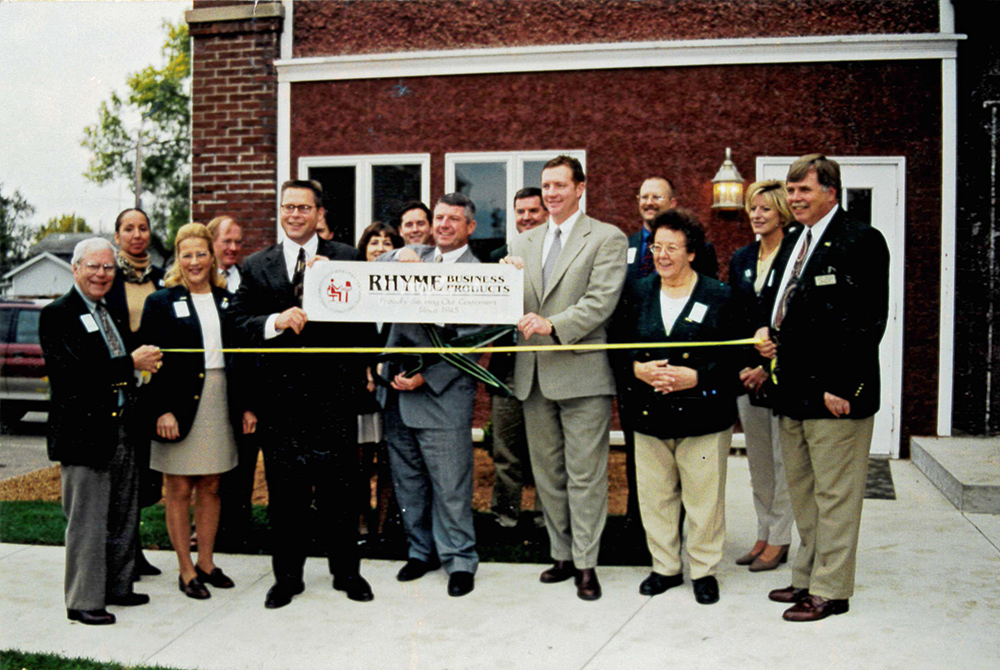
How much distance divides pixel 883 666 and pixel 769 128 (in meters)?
5.30

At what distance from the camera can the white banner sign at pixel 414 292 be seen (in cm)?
446

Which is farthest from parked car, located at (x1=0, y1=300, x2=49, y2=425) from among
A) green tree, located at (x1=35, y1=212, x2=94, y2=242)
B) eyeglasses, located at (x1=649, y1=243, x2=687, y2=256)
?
eyeglasses, located at (x1=649, y1=243, x2=687, y2=256)

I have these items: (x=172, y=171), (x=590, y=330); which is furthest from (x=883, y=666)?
(x=172, y=171)

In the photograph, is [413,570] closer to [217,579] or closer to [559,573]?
[559,573]

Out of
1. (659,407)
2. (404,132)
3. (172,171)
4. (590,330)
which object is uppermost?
(172,171)

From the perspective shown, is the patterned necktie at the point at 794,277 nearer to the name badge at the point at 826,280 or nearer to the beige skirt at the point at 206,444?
the name badge at the point at 826,280

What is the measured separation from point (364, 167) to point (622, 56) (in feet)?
8.61

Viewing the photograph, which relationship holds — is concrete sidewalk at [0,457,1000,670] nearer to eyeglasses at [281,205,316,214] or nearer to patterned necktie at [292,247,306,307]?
patterned necktie at [292,247,306,307]

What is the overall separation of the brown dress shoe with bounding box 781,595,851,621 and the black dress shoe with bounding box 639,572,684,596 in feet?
1.95

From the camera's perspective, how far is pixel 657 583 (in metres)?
4.51

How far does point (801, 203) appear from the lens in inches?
165

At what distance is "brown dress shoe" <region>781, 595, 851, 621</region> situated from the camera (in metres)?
4.07

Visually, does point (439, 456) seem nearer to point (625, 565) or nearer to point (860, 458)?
point (625, 565)

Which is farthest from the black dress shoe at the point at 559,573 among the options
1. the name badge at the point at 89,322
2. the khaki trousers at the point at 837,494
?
the name badge at the point at 89,322
